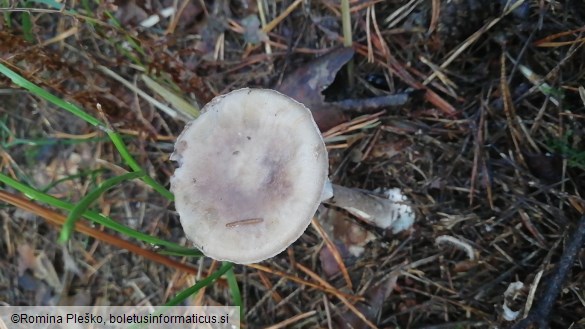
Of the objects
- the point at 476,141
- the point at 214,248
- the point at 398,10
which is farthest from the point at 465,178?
the point at 214,248

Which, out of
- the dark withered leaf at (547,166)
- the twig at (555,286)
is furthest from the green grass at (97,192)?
the dark withered leaf at (547,166)

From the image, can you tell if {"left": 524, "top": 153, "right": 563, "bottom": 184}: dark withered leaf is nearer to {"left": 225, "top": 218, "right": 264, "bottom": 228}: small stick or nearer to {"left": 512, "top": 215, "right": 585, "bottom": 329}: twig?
{"left": 512, "top": 215, "right": 585, "bottom": 329}: twig

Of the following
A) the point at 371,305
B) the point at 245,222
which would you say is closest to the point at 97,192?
the point at 245,222

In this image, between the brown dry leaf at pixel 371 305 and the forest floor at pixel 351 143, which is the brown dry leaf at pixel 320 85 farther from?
the brown dry leaf at pixel 371 305

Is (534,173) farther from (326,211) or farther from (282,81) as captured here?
(282,81)

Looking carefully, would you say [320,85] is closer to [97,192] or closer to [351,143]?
[351,143]
